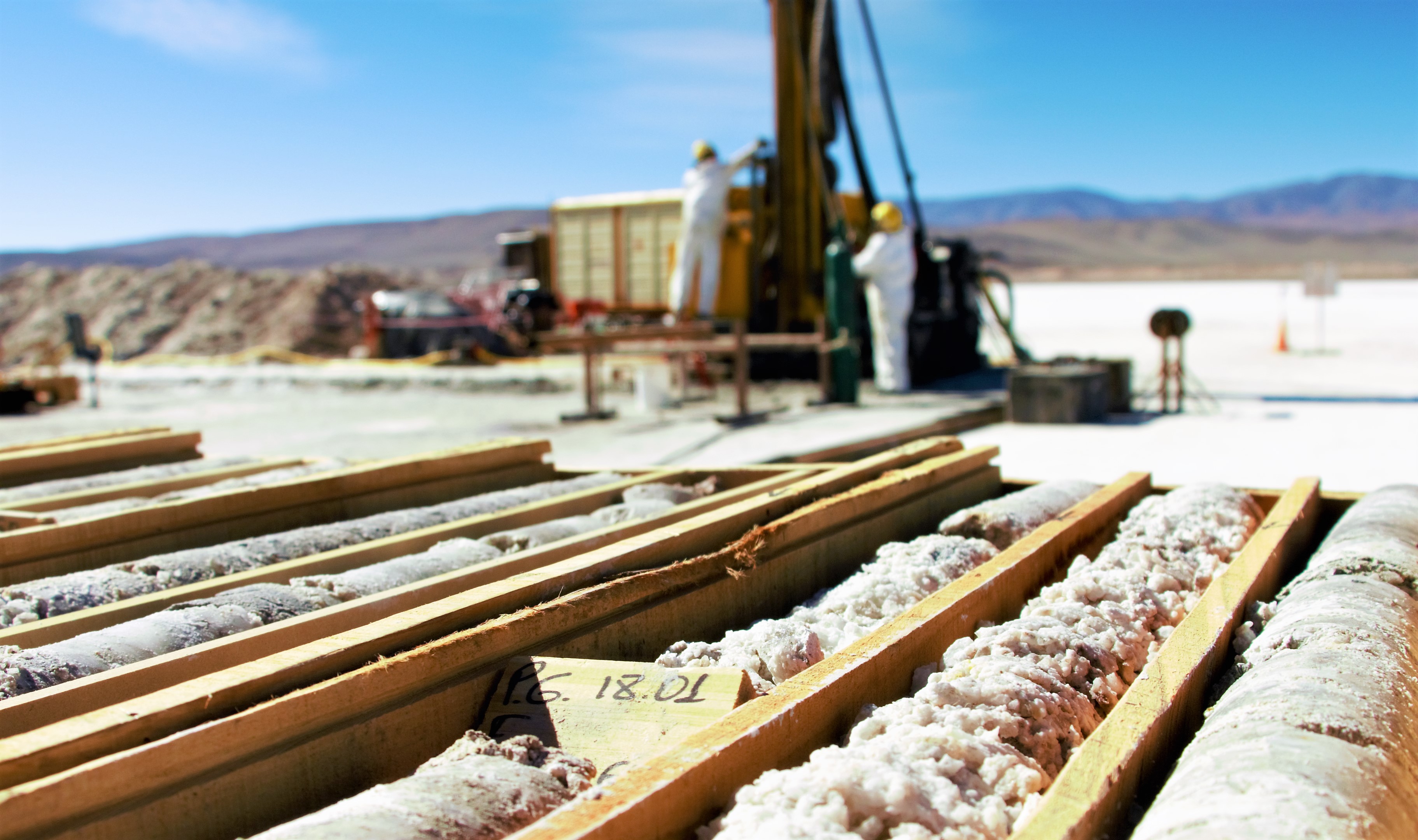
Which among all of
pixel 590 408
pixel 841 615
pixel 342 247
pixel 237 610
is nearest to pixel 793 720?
pixel 841 615

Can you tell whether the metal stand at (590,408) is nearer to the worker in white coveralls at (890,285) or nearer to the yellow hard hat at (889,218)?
the worker in white coveralls at (890,285)

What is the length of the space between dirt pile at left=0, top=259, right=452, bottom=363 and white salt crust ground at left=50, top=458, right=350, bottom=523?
109ft

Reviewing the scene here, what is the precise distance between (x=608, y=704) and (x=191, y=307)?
47.8m

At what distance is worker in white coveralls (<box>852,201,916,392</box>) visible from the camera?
13188mm

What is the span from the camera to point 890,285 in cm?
1330

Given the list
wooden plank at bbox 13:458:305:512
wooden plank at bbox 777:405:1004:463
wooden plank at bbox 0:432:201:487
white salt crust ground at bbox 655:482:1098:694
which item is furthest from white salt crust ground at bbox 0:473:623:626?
wooden plank at bbox 777:405:1004:463

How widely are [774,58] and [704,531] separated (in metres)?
11.9

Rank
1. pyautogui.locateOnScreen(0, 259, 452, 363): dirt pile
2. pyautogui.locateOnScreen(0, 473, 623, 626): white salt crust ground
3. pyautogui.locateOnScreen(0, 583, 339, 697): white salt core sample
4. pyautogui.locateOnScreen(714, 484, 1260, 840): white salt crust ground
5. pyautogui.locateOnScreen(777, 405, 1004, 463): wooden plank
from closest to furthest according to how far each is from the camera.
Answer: pyautogui.locateOnScreen(714, 484, 1260, 840): white salt crust ground
pyautogui.locateOnScreen(0, 583, 339, 697): white salt core sample
pyautogui.locateOnScreen(0, 473, 623, 626): white salt crust ground
pyautogui.locateOnScreen(777, 405, 1004, 463): wooden plank
pyautogui.locateOnScreen(0, 259, 452, 363): dirt pile

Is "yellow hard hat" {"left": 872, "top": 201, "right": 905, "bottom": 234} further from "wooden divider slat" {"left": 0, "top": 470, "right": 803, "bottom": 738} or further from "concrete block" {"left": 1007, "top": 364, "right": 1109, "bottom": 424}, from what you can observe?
"wooden divider slat" {"left": 0, "top": 470, "right": 803, "bottom": 738}

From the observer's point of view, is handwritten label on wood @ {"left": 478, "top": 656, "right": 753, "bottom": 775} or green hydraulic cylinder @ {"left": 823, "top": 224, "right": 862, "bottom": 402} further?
green hydraulic cylinder @ {"left": 823, "top": 224, "right": 862, "bottom": 402}

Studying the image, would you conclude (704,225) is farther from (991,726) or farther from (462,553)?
(991,726)

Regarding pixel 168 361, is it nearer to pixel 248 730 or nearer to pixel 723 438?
pixel 723 438

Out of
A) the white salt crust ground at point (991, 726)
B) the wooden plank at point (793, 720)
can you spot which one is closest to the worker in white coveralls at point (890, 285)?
the white salt crust ground at point (991, 726)

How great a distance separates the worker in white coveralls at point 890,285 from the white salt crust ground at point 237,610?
957 cm
